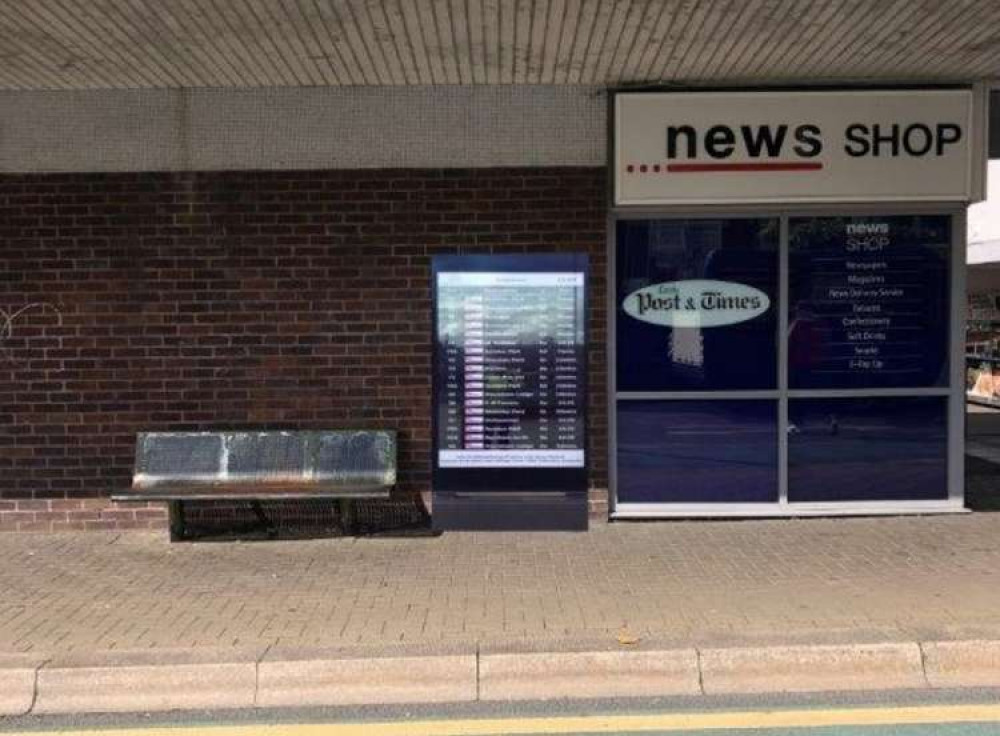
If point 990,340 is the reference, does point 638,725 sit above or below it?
below

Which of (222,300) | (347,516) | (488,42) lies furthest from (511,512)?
(488,42)

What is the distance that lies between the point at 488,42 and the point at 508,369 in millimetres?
2323

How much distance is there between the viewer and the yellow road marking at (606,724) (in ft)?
14.1

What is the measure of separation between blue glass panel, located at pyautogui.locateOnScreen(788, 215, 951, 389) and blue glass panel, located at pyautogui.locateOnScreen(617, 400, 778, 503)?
511 millimetres

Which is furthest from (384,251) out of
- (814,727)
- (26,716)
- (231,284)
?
(814,727)

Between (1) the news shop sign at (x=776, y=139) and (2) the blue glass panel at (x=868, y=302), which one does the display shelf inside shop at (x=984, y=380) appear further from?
(1) the news shop sign at (x=776, y=139)

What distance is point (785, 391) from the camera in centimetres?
773

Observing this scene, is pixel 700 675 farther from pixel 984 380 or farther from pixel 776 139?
pixel 984 380

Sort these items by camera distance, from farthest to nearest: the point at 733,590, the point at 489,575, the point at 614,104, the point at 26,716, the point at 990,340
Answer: the point at 990,340 < the point at 614,104 < the point at 489,575 < the point at 733,590 < the point at 26,716

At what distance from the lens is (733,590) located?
5809 mm

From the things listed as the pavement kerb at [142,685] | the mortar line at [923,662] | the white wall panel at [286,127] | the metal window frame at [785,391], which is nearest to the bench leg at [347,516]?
the metal window frame at [785,391]

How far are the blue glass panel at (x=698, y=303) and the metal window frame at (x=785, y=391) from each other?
6cm

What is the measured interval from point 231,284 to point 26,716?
3.64 meters

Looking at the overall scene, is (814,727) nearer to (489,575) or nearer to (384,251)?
(489,575)
